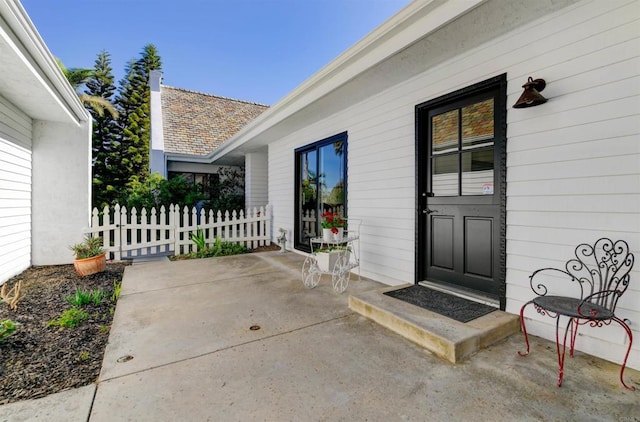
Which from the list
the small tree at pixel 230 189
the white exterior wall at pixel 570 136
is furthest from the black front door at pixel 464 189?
the small tree at pixel 230 189

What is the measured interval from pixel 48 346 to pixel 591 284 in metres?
4.11

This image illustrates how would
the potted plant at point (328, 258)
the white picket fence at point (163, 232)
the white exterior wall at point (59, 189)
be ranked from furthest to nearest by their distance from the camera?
the white picket fence at point (163, 232)
the white exterior wall at point (59, 189)
the potted plant at point (328, 258)

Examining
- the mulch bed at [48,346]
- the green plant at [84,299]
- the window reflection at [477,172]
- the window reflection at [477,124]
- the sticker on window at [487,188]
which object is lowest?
the mulch bed at [48,346]

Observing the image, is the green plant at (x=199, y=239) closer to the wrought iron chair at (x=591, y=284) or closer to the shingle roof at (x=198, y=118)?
the shingle roof at (x=198, y=118)

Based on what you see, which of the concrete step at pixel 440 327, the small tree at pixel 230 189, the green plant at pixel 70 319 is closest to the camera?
the concrete step at pixel 440 327

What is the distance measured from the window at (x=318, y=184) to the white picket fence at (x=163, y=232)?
4.19ft

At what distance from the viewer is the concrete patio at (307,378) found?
1.56m

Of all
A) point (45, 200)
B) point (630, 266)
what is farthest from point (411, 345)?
point (45, 200)

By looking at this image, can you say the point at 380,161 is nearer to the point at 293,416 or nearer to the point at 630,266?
the point at 630,266

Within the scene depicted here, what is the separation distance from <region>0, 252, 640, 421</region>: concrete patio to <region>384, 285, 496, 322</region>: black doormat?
0.32m

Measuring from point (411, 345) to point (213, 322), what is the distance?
1.73 m

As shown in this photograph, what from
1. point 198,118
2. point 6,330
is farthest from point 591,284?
point 198,118

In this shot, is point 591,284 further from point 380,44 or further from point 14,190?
point 14,190

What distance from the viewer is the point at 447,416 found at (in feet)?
5.00
